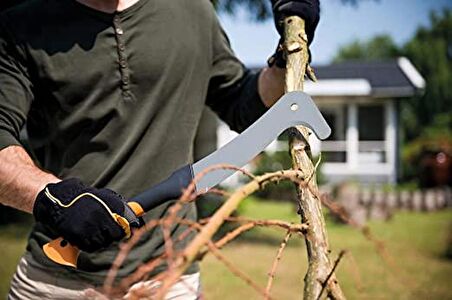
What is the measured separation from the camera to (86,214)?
60.9 inches

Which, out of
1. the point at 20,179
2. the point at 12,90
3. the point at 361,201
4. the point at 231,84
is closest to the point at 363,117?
the point at 361,201

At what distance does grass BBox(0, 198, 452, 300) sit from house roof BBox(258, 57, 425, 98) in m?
7.47

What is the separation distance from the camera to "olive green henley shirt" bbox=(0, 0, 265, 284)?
2.00 m

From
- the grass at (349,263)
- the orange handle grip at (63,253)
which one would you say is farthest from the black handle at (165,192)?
the grass at (349,263)

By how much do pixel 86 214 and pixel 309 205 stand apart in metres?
0.47

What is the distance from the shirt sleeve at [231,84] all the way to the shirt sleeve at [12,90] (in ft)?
1.90

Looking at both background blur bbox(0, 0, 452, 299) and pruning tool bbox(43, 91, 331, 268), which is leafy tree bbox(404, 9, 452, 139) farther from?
pruning tool bbox(43, 91, 331, 268)

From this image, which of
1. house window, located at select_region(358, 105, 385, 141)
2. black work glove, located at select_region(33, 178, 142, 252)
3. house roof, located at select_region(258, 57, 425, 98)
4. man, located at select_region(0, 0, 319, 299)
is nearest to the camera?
black work glove, located at select_region(33, 178, 142, 252)

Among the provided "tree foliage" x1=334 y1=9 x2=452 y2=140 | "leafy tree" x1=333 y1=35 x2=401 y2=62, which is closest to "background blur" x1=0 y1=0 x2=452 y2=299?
"tree foliage" x1=334 y1=9 x2=452 y2=140

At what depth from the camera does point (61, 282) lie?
2.01 meters

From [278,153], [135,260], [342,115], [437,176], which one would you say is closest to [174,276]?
[135,260]

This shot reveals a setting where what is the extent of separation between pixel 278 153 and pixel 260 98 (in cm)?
1359

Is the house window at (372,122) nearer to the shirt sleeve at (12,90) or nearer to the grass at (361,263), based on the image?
the grass at (361,263)

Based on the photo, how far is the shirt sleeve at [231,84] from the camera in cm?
222
